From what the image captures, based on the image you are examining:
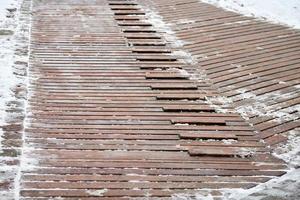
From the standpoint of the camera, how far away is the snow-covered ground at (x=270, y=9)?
954 centimetres

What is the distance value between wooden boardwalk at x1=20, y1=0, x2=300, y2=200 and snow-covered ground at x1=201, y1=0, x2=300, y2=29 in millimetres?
622

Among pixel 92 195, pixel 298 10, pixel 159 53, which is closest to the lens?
pixel 92 195

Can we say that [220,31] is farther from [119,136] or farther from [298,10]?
[119,136]

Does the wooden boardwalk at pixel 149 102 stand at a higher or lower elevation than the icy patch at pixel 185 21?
higher

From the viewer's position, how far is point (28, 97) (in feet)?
17.6

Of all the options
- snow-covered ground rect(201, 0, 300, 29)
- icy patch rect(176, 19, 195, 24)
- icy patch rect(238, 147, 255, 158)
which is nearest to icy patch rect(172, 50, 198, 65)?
icy patch rect(176, 19, 195, 24)

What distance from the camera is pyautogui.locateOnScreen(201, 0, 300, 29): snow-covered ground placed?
954 centimetres

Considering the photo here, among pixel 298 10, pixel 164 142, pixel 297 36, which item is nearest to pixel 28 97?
pixel 164 142

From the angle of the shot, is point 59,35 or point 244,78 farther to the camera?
point 59,35

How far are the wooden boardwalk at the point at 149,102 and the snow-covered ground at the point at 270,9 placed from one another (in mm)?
622

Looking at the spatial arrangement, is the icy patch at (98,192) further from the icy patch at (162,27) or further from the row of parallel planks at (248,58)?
the icy patch at (162,27)

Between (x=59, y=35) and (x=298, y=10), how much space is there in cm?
522

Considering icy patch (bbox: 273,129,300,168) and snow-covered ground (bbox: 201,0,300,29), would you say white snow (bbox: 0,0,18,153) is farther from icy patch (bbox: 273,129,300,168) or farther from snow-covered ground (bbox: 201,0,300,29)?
snow-covered ground (bbox: 201,0,300,29)

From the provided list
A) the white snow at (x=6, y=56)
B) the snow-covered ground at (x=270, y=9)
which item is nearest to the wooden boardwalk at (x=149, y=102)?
the white snow at (x=6, y=56)
